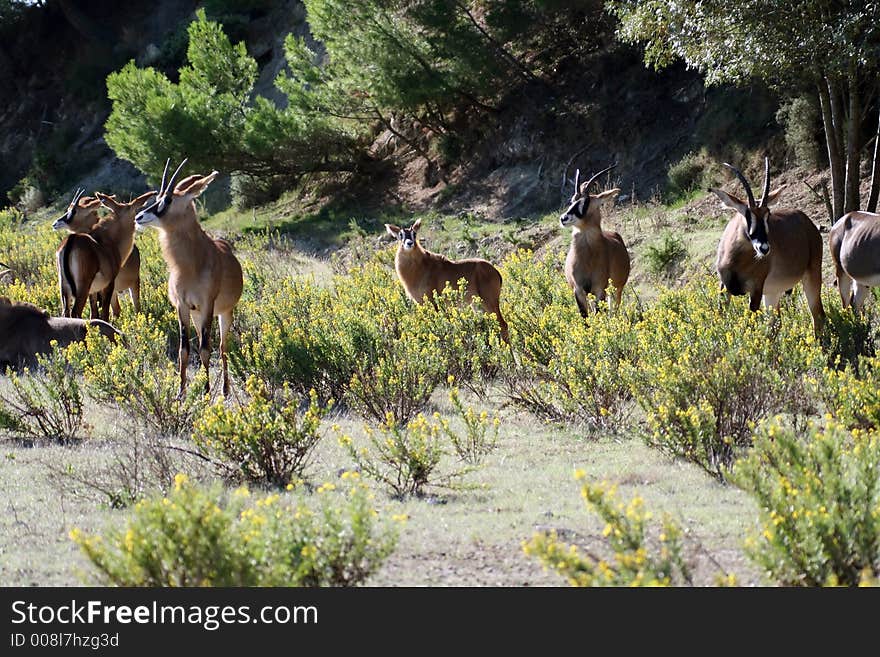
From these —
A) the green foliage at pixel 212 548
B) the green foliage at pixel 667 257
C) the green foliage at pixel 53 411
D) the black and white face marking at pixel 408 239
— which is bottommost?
the green foliage at pixel 212 548

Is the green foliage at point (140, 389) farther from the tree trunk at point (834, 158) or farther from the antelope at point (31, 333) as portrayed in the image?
the tree trunk at point (834, 158)

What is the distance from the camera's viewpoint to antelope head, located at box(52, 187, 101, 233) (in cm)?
1481

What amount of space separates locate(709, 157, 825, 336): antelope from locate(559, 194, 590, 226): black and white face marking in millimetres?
1891

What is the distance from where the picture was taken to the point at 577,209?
13.1 meters

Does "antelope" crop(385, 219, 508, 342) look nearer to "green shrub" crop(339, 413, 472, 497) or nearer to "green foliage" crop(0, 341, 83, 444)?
"green foliage" crop(0, 341, 83, 444)

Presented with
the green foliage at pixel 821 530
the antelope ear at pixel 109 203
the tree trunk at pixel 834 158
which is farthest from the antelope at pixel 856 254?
the antelope ear at pixel 109 203

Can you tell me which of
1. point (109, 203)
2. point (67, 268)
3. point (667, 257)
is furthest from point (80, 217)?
point (667, 257)

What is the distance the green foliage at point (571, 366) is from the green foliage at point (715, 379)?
235mm

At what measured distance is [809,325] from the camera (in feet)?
34.6

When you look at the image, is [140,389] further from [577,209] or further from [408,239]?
[577,209]

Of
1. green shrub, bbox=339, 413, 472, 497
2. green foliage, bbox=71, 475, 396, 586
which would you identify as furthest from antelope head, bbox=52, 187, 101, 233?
green foliage, bbox=71, 475, 396, 586

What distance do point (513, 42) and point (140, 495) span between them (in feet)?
74.4

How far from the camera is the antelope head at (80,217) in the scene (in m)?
14.8
